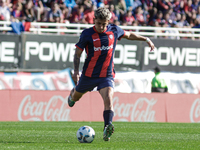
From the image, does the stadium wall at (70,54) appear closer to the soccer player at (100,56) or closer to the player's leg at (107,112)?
the soccer player at (100,56)

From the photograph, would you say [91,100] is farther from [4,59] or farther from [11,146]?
[11,146]

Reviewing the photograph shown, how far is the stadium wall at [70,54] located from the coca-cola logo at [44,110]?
3.47 metres

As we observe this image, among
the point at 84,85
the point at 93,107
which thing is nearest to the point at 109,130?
the point at 84,85

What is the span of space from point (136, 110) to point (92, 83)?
8496 millimetres

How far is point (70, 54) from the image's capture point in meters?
19.1

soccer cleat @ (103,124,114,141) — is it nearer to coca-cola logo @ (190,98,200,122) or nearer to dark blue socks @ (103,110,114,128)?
dark blue socks @ (103,110,114,128)

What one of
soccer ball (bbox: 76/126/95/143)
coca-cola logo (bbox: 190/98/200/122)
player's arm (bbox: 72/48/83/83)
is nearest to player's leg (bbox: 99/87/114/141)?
soccer ball (bbox: 76/126/95/143)

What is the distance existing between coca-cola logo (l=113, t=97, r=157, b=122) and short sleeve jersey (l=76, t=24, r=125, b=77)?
26.7 feet

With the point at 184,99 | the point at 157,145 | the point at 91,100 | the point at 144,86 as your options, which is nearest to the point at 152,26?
the point at 144,86

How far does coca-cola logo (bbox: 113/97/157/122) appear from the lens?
16.0 metres

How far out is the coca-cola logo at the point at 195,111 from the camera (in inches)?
660

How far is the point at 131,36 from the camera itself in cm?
816

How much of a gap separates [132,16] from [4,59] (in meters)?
6.37

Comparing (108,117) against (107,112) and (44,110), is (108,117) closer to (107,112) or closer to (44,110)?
(107,112)
